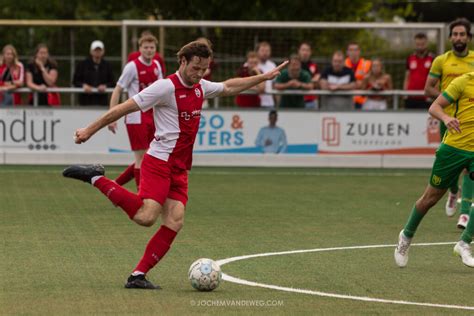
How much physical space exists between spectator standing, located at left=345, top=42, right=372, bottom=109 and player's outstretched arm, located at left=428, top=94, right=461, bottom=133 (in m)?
11.5

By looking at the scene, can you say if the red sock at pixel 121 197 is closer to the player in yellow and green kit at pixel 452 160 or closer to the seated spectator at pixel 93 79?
the player in yellow and green kit at pixel 452 160

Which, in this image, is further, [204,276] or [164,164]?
[164,164]

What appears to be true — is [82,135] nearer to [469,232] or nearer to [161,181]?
[161,181]

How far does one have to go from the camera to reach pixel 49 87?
21.9 metres

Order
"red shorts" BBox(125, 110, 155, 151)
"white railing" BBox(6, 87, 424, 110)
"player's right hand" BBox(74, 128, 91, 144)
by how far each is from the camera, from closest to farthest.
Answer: "player's right hand" BBox(74, 128, 91, 144) < "red shorts" BBox(125, 110, 155, 151) < "white railing" BBox(6, 87, 424, 110)

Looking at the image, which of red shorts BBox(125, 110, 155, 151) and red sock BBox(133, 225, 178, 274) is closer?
red sock BBox(133, 225, 178, 274)

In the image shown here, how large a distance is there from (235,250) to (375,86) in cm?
1123

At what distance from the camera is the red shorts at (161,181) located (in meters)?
9.16

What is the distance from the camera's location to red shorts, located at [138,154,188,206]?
9164mm

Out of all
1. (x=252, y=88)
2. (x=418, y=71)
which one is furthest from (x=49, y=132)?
(x=418, y=71)

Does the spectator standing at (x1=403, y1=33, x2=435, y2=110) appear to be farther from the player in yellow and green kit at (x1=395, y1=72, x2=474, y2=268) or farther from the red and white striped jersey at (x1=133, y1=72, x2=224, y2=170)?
the red and white striped jersey at (x1=133, y1=72, x2=224, y2=170)

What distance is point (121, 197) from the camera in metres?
9.12

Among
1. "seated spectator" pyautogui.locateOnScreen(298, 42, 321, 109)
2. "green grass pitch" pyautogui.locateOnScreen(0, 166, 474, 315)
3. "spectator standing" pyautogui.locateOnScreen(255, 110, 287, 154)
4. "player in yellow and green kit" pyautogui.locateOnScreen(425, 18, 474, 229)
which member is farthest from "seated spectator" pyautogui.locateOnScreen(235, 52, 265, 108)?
"player in yellow and green kit" pyautogui.locateOnScreen(425, 18, 474, 229)

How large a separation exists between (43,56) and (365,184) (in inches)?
244
